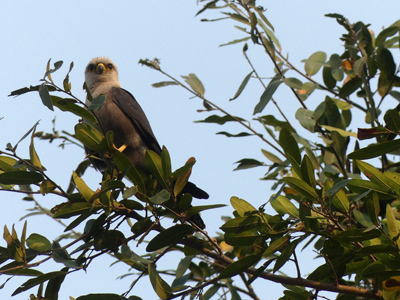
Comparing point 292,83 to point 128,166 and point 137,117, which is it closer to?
point 128,166

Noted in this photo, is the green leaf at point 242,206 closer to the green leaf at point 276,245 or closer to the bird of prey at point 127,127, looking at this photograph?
the green leaf at point 276,245

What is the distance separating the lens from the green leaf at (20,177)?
2.15 meters

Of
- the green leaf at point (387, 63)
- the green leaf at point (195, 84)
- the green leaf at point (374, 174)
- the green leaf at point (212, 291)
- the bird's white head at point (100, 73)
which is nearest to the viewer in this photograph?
the green leaf at point (374, 174)

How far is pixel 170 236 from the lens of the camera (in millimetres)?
2191

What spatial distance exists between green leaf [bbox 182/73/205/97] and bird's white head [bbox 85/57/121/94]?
1.76m

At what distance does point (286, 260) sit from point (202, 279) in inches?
37.0

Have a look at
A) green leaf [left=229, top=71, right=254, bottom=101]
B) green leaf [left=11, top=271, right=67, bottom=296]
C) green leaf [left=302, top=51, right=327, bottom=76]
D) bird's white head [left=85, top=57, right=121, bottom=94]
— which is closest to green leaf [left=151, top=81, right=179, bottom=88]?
green leaf [left=229, top=71, right=254, bottom=101]

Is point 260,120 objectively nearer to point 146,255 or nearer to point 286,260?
point 146,255

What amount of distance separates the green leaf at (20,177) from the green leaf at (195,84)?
1.45 m

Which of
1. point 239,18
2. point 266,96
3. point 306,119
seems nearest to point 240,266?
point 266,96

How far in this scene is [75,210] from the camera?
2.13m

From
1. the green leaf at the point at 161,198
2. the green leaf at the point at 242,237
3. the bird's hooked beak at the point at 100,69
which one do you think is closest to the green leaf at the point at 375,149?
the green leaf at the point at 242,237

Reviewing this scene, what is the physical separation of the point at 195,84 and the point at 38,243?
159 cm

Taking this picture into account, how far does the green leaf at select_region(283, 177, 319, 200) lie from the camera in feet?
6.54
